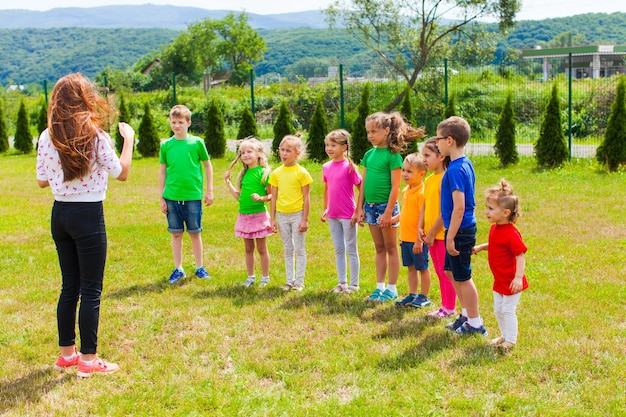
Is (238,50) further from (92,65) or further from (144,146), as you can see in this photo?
(92,65)

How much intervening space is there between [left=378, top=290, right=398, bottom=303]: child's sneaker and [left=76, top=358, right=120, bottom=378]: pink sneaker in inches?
93.6

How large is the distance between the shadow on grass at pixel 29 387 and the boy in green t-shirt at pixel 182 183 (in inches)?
89.3

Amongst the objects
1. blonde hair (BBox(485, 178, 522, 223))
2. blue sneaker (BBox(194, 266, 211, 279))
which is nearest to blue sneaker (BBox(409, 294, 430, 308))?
blonde hair (BBox(485, 178, 522, 223))

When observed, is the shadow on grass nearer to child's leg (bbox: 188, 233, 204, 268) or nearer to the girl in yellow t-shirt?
child's leg (bbox: 188, 233, 204, 268)

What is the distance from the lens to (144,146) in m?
19.2

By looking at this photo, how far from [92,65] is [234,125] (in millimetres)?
168347

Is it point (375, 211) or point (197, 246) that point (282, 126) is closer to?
point (197, 246)

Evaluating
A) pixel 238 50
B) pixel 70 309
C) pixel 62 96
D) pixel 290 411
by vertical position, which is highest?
pixel 238 50

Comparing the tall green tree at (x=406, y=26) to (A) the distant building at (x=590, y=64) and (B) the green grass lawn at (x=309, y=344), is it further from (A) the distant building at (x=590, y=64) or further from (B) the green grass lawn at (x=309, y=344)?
(B) the green grass lawn at (x=309, y=344)

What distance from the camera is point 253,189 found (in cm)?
648

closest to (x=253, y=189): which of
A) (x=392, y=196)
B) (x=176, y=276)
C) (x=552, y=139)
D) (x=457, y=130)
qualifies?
(x=176, y=276)

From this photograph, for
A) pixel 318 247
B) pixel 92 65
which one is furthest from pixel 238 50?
pixel 92 65

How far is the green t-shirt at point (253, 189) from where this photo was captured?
6477 mm

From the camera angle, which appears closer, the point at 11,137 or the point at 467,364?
the point at 467,364
